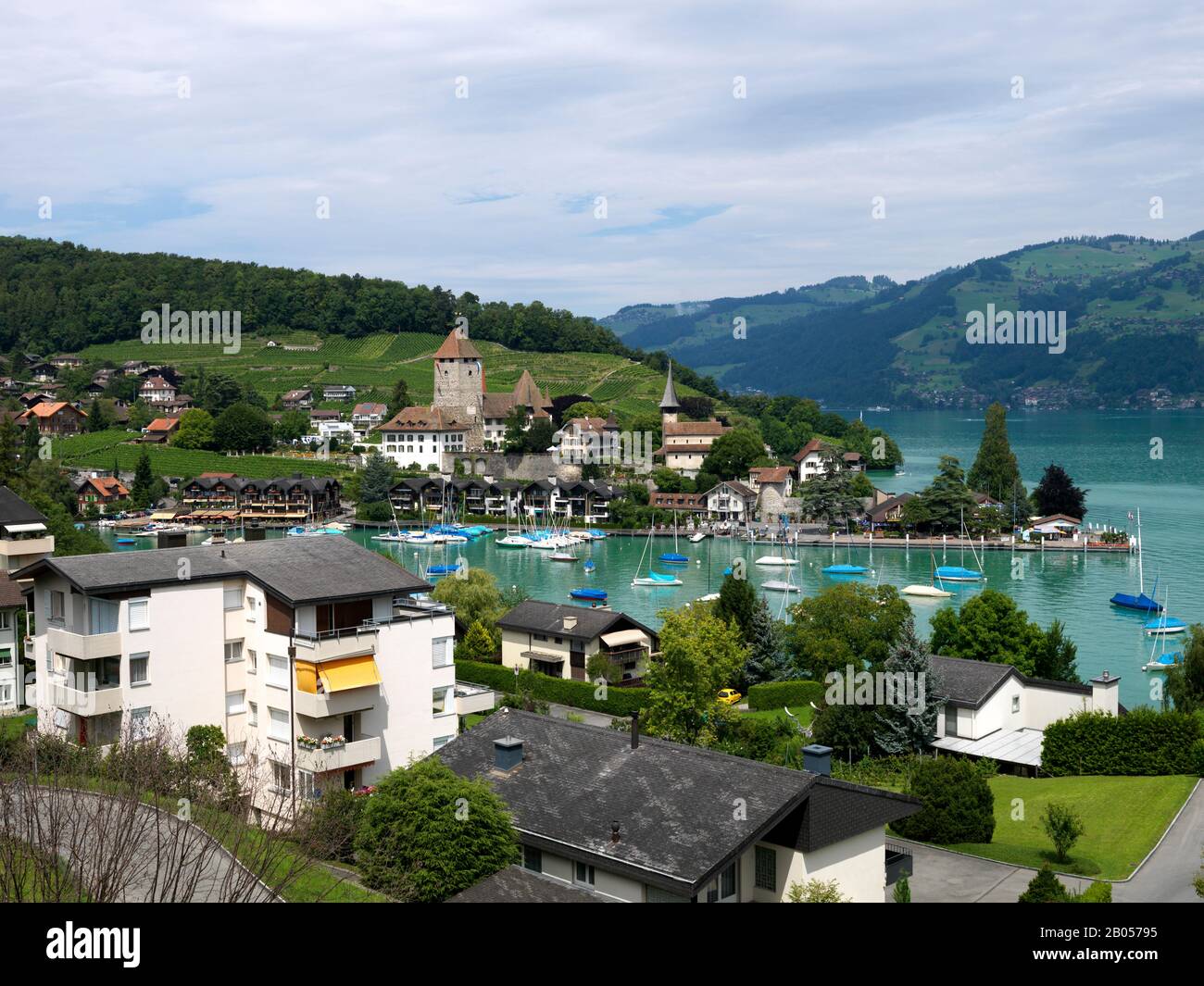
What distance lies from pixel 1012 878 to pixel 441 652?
29.8 feet

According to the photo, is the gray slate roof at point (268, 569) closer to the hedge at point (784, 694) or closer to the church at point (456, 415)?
the hedge at point (784, 694)

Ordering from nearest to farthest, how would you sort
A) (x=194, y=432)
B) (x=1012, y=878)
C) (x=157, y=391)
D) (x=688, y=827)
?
(x=688, y=827), (x=1012, y=878), (x=194, y=432), (x=157, y=391)

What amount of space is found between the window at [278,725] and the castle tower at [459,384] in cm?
7999

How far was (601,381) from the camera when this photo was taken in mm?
120062

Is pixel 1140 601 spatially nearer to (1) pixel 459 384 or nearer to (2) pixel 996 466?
(2) pixel 996 466

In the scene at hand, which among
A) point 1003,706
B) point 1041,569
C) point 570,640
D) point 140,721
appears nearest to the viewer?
point 140,721

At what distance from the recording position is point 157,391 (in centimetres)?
10669

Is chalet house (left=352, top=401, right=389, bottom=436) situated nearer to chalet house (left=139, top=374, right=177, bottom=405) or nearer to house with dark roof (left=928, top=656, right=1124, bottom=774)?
chalet house (left=139, top=374, right=177, bottom=405)

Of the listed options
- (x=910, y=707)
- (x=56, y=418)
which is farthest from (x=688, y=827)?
(x=56, y=418)

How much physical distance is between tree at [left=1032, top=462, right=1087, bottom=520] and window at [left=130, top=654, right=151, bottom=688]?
63.1 m

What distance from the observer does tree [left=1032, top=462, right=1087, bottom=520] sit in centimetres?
7125

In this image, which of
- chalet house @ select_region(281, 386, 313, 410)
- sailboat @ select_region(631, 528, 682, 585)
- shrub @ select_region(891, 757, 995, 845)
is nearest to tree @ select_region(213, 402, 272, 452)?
chalet house @ select_region(281, 386, 313, 410)
